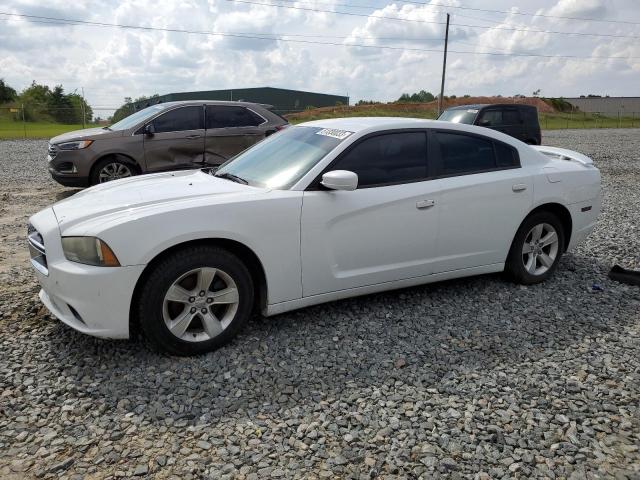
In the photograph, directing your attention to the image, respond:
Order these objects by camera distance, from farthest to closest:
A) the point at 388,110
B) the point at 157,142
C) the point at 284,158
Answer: the point at 388,110 < the point at 157,142 < the point at 284,158

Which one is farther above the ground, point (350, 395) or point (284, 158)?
point (284, 158)

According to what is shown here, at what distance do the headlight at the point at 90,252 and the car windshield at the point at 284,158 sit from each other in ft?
4.05

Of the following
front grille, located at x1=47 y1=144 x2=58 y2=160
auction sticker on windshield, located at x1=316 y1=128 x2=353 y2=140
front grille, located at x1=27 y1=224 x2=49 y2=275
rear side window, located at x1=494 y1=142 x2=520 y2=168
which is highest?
auction sticker on windshield, located at x1=316 y1=128 x2=353 y2=140

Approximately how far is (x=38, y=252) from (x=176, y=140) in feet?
19.2

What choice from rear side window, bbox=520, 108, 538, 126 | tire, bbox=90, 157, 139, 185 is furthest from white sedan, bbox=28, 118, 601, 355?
rear side window, bbox=520, 108, 538, 126

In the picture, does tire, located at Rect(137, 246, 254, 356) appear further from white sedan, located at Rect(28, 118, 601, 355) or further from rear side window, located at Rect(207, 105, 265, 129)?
rear side window, located at Rect(207, 105, 265, 129)

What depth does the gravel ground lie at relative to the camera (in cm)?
262

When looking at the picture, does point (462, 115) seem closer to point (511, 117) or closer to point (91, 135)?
point (511, 117)

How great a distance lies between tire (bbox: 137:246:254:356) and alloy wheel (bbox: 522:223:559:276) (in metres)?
2.76

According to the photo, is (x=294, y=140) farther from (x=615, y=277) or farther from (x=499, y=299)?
(x=615, y=277)

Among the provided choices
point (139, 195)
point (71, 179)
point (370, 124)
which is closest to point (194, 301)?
point (139, 195)

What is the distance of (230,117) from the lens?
31.7ft

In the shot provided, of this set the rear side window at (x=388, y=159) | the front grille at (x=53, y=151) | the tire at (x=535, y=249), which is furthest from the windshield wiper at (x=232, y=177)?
the front grille at (x=53, y=151)

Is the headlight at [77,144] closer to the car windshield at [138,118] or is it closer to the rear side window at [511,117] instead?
the car windshield at [138,118]
